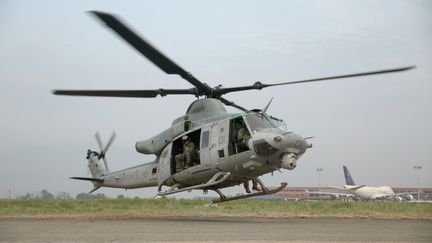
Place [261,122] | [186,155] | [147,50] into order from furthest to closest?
[186,155], [261,122], [147,50]

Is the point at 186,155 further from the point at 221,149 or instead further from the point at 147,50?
the point at 147,50

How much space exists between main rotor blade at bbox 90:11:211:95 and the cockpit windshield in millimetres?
2325

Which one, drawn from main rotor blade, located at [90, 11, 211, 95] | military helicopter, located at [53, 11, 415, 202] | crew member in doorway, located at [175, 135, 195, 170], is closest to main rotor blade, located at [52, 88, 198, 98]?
military helicopter, located at [53, 11, 415, 202]

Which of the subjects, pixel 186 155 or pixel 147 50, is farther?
pixel 186 155

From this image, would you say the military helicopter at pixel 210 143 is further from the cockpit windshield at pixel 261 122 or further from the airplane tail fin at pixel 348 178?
the airplane tail fin at pixel 348 178

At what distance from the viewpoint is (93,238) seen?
8.30 metres

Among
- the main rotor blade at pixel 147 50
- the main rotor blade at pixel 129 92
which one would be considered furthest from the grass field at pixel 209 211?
the main rotor blade at pixel 147 50

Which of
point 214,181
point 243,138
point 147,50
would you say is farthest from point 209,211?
point 147,50

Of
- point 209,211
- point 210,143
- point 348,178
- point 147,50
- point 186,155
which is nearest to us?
point 147,50

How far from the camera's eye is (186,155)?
16156 millimetres

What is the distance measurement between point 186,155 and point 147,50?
4.81 m

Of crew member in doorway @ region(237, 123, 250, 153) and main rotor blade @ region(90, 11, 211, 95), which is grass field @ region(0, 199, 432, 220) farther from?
main rotor blade @ region(90, 11, 211, 95)

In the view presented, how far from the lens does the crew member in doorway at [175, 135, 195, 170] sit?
16062mm

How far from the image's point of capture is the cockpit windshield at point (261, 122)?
14403mm
